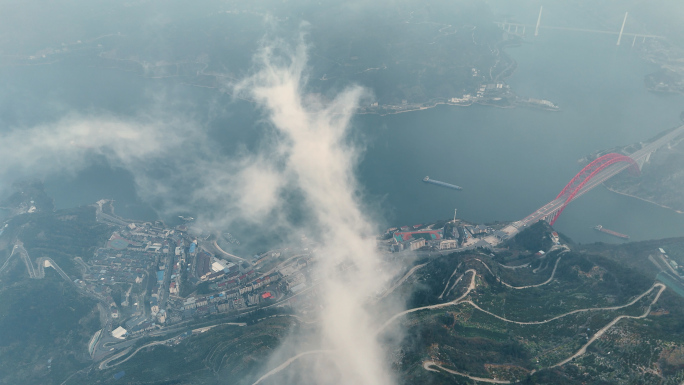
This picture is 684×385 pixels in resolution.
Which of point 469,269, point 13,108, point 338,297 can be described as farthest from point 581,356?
point 13,108

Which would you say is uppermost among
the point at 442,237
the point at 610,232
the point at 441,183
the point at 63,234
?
the point at 441,183

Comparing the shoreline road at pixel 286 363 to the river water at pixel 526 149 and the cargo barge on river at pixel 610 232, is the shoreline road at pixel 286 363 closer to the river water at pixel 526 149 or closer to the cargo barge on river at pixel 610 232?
the river water at pixel 526 149

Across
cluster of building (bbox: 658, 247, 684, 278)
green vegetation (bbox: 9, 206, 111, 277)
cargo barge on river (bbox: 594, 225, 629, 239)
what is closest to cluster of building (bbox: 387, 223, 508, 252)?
cargo barge on river (bbox: 594, 225, 629, 239)

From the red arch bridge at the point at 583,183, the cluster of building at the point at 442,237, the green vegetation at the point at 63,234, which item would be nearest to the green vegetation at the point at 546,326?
the cluster of building at the point at 442,237

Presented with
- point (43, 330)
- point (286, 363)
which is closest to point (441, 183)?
point (286, 363)

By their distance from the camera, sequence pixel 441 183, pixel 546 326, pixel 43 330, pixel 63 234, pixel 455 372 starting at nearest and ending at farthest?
1. pixel 455 372
2. pixel 546 326
3. pixel 43 330
4. pixel 63 234
5. pixel 441 183

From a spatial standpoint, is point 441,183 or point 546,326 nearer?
point 546,326

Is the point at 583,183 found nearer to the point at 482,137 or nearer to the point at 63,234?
the point at 482,137

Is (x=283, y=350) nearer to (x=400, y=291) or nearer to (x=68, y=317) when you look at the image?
(x=400, y=291)
